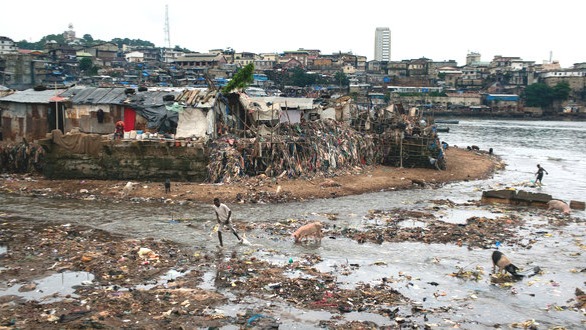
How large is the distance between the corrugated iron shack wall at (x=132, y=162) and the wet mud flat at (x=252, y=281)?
5.34 m

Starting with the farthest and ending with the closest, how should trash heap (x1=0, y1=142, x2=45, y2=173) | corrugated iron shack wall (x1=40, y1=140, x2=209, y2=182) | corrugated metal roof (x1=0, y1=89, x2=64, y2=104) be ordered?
corrugated metal roof (x1=0, y1=89, x2=64, y2=104), trash heap (x1=0, y1=142, x2=45, y2=173), corrugated iron shack wall (x1=40, y1=140, x2=209, y2=182)

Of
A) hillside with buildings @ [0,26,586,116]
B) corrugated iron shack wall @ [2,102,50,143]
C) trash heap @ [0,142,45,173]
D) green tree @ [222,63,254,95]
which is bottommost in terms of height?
trash heap @ [0,142,45,173]

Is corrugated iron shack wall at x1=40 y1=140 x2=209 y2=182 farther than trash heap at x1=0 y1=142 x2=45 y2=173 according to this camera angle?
No

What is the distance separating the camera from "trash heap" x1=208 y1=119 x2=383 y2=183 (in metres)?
20.6

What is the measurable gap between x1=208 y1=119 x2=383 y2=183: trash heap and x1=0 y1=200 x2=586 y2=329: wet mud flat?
567 centimetres

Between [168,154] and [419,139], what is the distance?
12904 mm

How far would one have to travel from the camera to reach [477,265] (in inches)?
476

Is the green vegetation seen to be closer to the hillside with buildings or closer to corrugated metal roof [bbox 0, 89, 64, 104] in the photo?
the hillside with buildings

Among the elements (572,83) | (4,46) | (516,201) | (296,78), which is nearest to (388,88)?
(296,78)

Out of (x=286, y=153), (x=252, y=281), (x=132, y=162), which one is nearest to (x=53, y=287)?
(x=252, y=281)

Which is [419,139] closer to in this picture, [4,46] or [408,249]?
[408,249]

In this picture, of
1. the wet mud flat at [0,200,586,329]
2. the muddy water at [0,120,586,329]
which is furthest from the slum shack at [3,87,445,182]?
the wet mud flat at [0,200,586,329]

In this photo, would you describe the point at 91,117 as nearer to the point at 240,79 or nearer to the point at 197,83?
the point at 240,79

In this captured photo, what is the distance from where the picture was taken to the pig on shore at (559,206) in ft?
60.2
